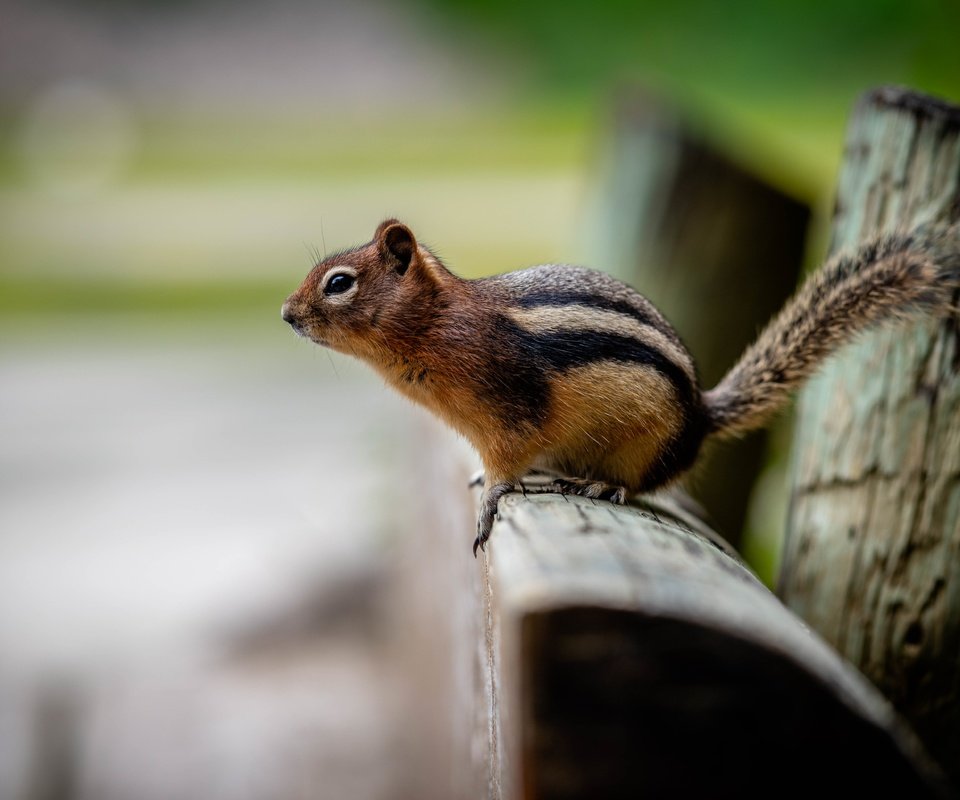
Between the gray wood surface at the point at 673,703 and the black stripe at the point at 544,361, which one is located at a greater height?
the black stripe at the point at 544,361

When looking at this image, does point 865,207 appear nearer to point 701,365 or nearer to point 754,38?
point 701,365

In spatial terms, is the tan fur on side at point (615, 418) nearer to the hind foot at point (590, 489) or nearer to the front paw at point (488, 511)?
the hind foot at point (590, 489)

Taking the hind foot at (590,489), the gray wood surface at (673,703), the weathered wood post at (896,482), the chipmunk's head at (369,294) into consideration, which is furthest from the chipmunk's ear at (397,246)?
the gray wood surface at (673,703)

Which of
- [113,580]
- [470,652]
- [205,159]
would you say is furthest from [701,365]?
[205,159]

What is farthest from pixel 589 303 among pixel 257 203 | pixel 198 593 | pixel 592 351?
pixel 257 203

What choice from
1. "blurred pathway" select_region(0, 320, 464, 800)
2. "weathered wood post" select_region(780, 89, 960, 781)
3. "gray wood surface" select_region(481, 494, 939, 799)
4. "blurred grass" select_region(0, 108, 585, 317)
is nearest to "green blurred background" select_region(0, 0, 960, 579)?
A: "blurred grass" select_region(0, 108, 585, 317)

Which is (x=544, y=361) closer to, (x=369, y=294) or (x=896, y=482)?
(x=369, y=294)

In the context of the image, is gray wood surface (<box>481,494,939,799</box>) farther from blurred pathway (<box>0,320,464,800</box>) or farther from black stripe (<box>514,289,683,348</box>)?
blurred pathway (<box>0,320,464,800</box>)
